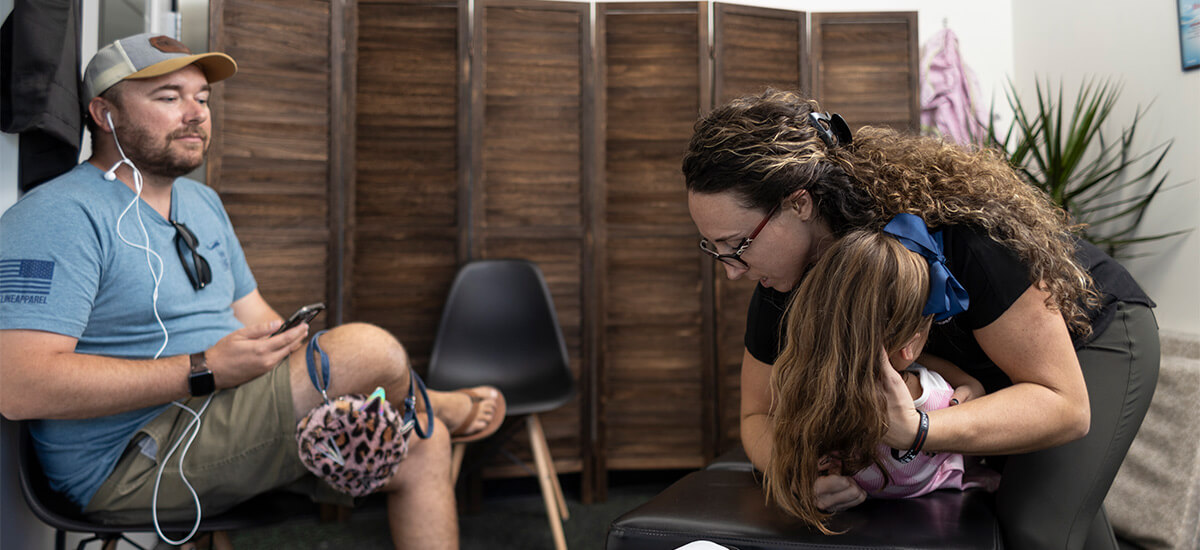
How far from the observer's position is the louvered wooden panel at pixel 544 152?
287cm

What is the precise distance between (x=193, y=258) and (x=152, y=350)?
26cm

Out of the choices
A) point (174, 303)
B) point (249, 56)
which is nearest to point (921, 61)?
point (249, 56)

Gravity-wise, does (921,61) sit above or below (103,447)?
above

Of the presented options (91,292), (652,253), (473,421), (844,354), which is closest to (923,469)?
(844,354)

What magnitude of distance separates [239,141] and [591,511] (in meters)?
2.04

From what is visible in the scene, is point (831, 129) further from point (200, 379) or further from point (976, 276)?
point (200, 379)

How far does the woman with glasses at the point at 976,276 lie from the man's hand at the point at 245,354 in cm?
98

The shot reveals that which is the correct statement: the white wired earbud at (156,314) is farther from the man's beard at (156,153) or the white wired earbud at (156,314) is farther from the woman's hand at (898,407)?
the woman's hand at (898,407)

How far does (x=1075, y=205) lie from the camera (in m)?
2.82

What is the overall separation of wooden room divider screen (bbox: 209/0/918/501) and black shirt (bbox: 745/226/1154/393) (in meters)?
1.57

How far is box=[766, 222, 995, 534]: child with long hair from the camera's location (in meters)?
0.99

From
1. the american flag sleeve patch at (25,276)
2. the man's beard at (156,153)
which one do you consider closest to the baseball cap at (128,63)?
the man's beard at (156,153)

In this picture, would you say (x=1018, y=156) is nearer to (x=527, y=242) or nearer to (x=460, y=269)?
(x=527, y=242)

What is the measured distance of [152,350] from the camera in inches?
60.2
